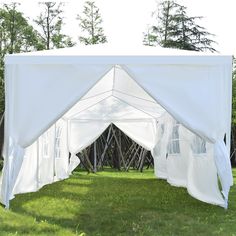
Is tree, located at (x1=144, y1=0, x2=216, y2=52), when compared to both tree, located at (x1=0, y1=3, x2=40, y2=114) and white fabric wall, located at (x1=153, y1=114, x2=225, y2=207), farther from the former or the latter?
white fabric wall, located at (x1=153, y1=114, x2=225, y2=207)

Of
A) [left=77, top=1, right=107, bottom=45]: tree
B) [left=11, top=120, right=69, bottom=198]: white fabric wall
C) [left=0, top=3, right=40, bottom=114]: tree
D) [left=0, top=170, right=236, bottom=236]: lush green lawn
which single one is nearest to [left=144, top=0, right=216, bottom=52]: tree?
[left=77, top=1, right=107, bottom=45]: tree

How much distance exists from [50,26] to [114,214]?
1572cm

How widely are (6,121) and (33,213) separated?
1.20 metres

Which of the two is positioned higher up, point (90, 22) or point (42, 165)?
point (90, 22)

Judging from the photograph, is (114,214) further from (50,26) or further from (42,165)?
(50,26)

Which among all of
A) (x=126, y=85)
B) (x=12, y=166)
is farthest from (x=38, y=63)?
(x=126, y=85)

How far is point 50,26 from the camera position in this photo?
20.7 m

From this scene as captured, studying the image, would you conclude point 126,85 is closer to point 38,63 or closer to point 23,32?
point 38,63

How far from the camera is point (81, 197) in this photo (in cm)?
781

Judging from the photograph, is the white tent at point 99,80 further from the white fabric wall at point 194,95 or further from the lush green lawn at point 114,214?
the lush green lawn at point 114,214

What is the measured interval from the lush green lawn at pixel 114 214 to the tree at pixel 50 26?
507 inches

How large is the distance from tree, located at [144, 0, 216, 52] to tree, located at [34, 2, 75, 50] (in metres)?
4.57

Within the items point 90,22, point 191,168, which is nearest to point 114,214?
point 191,168

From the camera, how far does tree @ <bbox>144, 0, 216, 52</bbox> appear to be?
73.0ft
